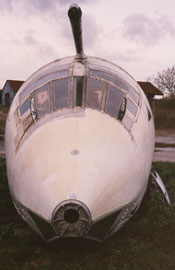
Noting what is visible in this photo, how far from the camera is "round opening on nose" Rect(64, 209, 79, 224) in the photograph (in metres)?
3.35

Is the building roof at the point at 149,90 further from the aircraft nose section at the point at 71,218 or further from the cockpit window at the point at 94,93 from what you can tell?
the aircraft nose section at the point at 71,218

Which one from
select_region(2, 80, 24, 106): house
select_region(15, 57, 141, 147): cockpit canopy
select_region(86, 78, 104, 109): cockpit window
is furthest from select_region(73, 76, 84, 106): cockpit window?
select_region(2, 80, 24, 106): house

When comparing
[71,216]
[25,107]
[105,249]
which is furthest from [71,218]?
[25,107]

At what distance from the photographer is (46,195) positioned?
3498 mm

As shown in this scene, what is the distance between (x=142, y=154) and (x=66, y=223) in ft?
4.97

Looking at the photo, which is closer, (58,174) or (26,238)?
(58,174)

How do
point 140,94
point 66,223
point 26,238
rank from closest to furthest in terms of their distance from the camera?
point 66,223, point 26,238, point 140,94

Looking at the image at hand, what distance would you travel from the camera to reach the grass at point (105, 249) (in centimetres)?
414

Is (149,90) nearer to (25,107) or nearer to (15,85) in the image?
(15,85)

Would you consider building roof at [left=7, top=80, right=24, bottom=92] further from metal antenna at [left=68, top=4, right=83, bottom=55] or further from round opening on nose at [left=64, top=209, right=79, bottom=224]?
round opening on nose at [left=64, top=209, right=79, bottom=224]

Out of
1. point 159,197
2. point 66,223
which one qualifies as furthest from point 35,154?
point 159,197

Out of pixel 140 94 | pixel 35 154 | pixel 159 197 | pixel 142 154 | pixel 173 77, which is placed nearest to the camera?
pixel 35 154

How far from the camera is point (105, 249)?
4.52 metres

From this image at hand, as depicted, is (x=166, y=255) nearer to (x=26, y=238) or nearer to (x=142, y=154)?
(x=142, y=154)
